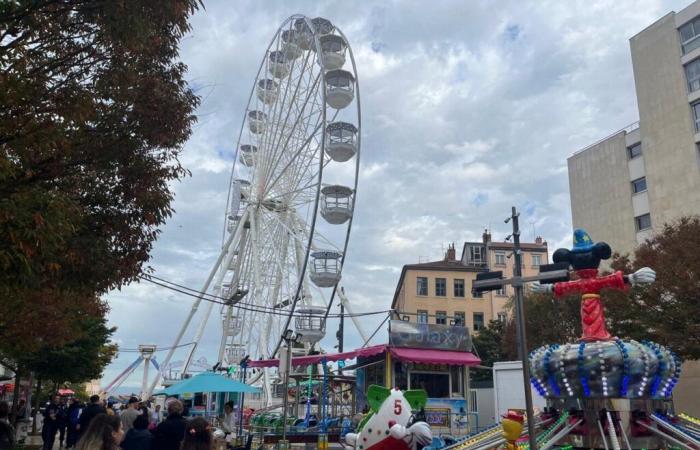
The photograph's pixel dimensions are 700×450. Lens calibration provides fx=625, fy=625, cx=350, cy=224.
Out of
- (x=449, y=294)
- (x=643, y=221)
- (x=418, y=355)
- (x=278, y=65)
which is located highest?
(x=278, y=65)

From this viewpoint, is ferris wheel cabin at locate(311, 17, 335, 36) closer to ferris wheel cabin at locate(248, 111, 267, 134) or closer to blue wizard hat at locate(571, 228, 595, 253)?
ferris wheel cabin at locate(248, 111, 267, 134)

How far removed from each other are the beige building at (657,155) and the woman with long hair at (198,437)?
30.2 m

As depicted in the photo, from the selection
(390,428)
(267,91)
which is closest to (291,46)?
(267,91)

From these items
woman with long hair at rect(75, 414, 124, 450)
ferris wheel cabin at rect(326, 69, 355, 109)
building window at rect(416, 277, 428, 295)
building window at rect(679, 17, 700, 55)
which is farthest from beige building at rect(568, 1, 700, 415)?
woman with long hair at rect(75, 414, 124, 450)

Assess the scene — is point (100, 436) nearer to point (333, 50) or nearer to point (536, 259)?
point (333, 50)

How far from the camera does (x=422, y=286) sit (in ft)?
178

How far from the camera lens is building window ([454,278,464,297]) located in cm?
5444

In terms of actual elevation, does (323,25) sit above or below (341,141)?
above

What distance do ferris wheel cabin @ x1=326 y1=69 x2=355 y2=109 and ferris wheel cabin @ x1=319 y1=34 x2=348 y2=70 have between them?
103 centimetres

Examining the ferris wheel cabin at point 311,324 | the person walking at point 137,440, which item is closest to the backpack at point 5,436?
the person walking at point 137,440

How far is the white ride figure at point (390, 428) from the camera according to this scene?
23.9 ft

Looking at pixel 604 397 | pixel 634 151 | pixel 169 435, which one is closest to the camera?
pixel 169 435

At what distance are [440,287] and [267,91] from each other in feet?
90.4

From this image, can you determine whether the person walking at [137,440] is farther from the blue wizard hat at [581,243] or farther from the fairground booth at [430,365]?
the fairground booth at [430,365]
